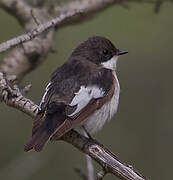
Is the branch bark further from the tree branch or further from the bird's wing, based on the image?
the bird's wing

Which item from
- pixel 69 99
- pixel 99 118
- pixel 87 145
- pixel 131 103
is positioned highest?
pixel 69 99

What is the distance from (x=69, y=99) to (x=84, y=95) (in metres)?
0.15

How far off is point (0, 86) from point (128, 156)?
250 cm

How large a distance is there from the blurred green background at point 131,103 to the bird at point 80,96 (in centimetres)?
122

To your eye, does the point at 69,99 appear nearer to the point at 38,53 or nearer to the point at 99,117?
the point at 99,117

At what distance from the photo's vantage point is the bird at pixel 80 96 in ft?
15.3

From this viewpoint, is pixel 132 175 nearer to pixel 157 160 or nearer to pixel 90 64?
pixel 90 64

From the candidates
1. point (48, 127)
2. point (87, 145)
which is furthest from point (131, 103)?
point (87, 145)

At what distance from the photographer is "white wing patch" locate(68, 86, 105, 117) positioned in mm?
4859

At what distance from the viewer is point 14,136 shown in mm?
6832

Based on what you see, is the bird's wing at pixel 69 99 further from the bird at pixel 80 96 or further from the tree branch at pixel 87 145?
the tree branch at pixel 87 145

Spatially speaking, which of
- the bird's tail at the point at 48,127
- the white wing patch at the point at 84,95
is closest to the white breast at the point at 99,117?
the white wing patch at the point at 84,95

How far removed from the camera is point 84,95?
4.98 metres

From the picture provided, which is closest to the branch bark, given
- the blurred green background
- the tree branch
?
the tree branch
